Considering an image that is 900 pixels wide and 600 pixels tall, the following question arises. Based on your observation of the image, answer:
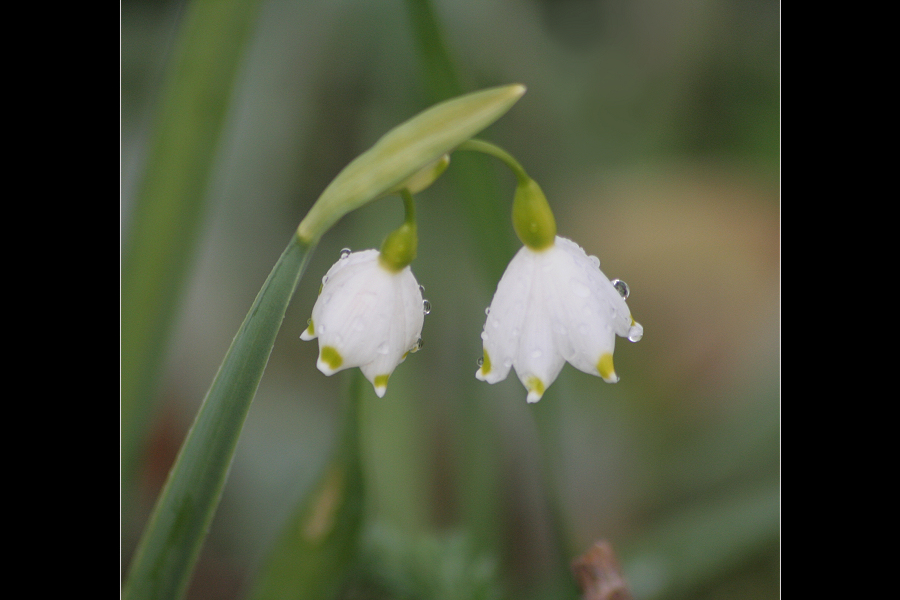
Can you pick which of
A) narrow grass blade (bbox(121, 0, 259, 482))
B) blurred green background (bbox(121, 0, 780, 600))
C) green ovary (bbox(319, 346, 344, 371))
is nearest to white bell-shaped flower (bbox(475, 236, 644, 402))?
green ovary (bbox(319, 346, 344, 371))

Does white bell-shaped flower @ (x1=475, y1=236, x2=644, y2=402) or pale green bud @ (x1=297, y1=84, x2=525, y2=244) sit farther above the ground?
pale green bud @ (x1=297, y1=84, x2=525, y2=244)

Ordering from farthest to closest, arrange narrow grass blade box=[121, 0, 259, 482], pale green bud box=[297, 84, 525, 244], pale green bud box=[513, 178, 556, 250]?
1. narrow grass blade box=[121, 0, 259, 482]
2. pale green bud box=[513, 178, 556, 250]
3. pale green bud box=[297, 84, 525, 244]

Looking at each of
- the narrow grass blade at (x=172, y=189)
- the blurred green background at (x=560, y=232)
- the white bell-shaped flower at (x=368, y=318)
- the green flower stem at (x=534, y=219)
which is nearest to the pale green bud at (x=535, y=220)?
the green flower stem at (x=534, y=219)

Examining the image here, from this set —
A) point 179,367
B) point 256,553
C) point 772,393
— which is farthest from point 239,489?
point 772,393

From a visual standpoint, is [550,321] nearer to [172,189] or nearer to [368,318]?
[368,318]

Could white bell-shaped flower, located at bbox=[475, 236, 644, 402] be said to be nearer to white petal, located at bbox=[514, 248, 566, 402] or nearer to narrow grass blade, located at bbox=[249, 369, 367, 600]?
white petal, located at bbox=[514, 248, 566, 402]
